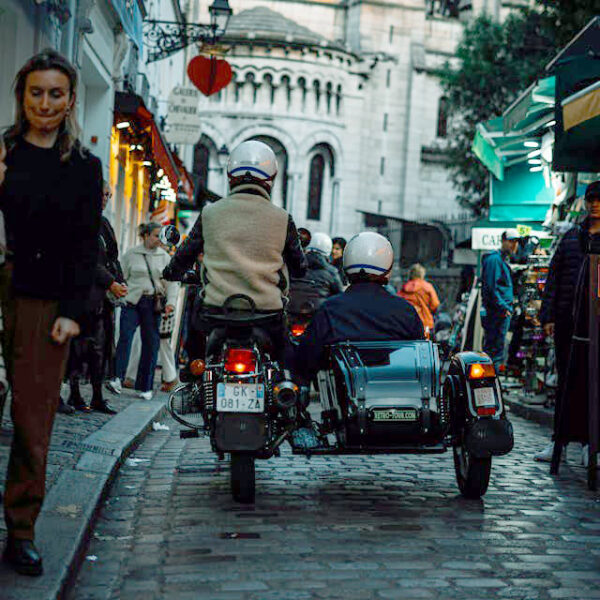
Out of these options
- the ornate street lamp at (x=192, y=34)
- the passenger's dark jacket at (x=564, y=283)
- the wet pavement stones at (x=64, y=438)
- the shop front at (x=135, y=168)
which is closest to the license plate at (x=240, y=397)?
the wet pavement stones at (x=64, y=438)

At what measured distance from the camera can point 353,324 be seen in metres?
6.70

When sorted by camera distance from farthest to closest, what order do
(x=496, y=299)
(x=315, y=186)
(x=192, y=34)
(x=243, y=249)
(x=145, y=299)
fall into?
1. (x=315, y=186)
2. (x=192, y=34)
3. (x=496, y=299)
4. (x=145, y=299)
5. (x=243, y=249)

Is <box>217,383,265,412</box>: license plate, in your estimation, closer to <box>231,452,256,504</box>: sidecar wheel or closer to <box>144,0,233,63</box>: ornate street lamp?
<box>231,452,256,504</box>: sidecar wheel

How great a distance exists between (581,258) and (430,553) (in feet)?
13.0

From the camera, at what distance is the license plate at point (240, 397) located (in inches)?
243

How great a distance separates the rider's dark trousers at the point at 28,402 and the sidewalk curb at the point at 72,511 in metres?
0.22

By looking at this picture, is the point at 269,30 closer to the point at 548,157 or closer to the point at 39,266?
the point at 548,157

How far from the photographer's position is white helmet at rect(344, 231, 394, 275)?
6.96 meters

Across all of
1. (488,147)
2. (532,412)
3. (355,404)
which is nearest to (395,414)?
(355,404)

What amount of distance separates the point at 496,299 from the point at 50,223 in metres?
10.6

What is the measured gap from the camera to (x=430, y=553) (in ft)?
Result: 17.2

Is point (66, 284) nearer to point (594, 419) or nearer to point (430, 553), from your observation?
point (430, 553)

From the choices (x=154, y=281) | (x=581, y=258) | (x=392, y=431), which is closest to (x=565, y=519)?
(x=392, y=431)

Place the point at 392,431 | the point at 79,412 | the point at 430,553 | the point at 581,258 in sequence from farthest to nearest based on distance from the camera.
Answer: the point at 79,412 → the point at 581,258 → the point at 392,431 → the point at 430,553
